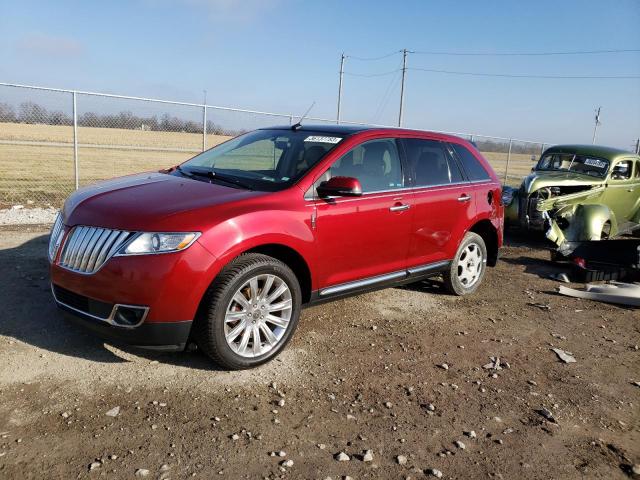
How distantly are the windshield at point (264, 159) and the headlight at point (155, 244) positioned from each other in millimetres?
925

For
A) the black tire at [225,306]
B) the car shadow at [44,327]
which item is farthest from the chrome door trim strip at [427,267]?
the car shadow at [44,327]

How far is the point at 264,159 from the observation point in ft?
16.3

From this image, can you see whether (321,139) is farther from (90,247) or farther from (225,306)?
(90,247)

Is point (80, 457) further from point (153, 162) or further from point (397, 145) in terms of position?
point (153, 162)

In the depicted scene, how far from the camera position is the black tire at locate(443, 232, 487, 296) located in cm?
576

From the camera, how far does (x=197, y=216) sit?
3498mm

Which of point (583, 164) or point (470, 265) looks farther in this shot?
point (583, 164)

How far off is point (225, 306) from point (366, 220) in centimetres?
154

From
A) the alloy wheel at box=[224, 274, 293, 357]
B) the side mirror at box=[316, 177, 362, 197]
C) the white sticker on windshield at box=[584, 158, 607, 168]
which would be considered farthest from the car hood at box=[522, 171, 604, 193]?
the alloy wheel at box=[224, 274, 293, 357]

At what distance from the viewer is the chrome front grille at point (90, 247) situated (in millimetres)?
3396

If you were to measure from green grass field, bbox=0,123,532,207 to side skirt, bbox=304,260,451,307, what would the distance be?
7761 mm

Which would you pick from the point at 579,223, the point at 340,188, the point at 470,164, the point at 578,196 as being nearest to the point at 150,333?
the point at 340,188

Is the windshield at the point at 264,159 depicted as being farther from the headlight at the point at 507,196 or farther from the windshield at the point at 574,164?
the windshield at the point at 574,164

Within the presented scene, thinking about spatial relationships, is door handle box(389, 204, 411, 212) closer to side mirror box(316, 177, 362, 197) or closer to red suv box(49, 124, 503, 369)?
red suv box(49, 124, 503, 369)
